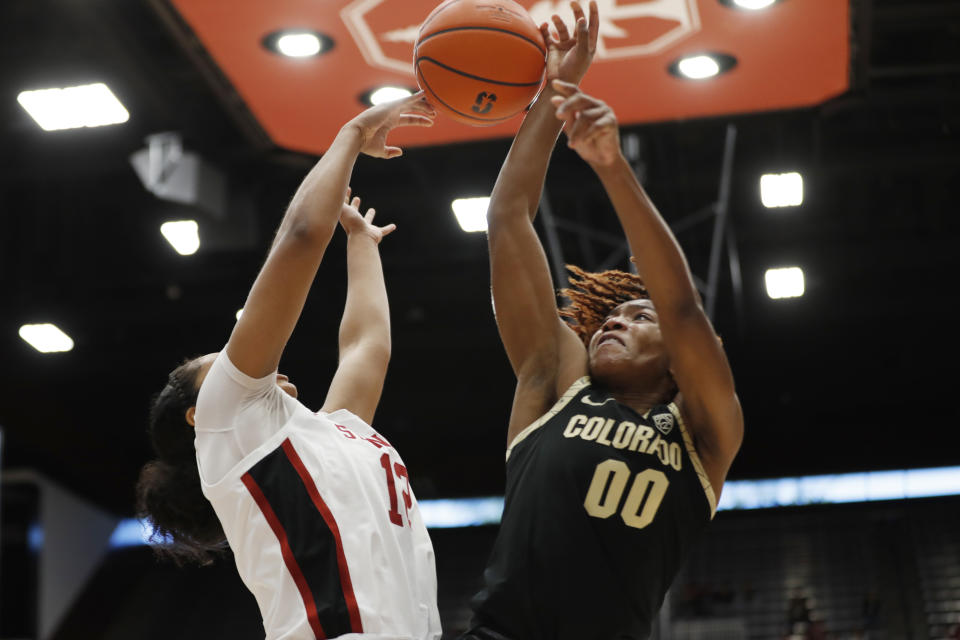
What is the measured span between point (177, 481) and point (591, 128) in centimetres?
137

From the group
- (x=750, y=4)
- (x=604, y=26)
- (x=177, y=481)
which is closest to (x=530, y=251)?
(x=177, y=481)

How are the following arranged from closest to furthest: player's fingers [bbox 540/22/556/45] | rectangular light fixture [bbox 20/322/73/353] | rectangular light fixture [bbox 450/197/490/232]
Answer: player's fingers [bbox 540/22/556/45], rectangular light fixture [bbox 450/197/490/232], rectangular light fixture [bbox 20/322/73/353]

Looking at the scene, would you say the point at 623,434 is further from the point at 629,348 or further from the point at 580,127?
the point at 580,127

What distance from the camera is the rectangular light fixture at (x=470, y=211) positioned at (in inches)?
348

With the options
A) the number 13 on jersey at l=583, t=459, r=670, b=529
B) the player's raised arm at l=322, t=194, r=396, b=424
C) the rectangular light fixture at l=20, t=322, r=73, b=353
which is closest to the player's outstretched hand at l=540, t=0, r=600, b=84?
the player's raised arm at l=322, t=194, r=396, b=424

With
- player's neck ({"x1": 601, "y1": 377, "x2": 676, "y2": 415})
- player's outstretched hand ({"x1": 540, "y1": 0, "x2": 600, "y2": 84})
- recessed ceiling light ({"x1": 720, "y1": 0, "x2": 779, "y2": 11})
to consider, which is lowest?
player's neck ({"x1": 601, "y1": 377, "x2": 676, "y2": 415})

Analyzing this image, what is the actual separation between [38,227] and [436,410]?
5256 mm

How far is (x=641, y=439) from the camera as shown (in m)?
2.56

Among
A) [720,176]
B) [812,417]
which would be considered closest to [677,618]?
[812,417]

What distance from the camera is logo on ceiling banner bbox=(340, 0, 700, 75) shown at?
20.5 ft

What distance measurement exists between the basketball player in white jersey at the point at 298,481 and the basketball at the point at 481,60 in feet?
1.26

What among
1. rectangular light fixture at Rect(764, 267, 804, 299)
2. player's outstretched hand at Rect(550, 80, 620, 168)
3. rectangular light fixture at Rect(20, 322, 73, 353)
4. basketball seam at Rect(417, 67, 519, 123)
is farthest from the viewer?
rectangular light fixture at Rect(20, 322, 73, 353)

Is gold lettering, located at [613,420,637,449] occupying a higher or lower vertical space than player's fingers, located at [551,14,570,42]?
lower

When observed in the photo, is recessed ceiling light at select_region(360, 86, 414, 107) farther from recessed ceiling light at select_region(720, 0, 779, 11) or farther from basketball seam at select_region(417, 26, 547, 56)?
basketball seam at select_region(417, 26, 547, 56)
